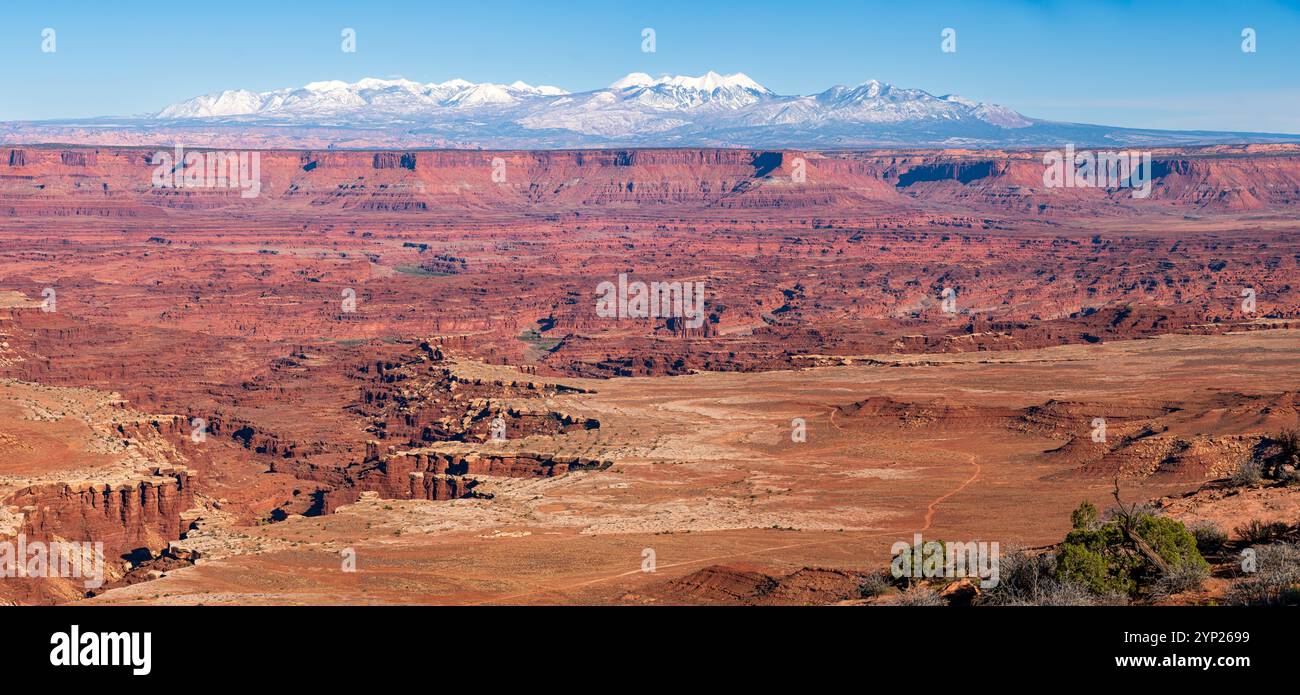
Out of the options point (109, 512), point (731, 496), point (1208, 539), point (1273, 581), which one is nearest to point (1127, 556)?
point (1273, 581)

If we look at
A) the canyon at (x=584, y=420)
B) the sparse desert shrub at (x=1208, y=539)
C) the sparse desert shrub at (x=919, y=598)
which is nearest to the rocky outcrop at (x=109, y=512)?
the canyon at (x=584, y=420)

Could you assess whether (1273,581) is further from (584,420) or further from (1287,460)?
(584,420)

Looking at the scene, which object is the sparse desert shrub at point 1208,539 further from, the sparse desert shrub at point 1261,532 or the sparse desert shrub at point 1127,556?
the sparse desert shrub at point 1127,556

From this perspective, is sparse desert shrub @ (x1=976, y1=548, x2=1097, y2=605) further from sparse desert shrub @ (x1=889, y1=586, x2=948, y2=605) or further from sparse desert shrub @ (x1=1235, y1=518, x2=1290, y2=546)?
sparse desert shrub @ (x1=1235, y1=518, x2=1290, y2=546)

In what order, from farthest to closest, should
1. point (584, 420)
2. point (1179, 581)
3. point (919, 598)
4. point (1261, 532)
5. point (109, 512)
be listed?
point (584, 420), point (109, 512), point (1261, 532), point (1179, 581), point (919, 598)

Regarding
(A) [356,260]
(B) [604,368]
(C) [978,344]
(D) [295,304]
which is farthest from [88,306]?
(C) [978,344]

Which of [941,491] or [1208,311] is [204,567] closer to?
[941,491]
